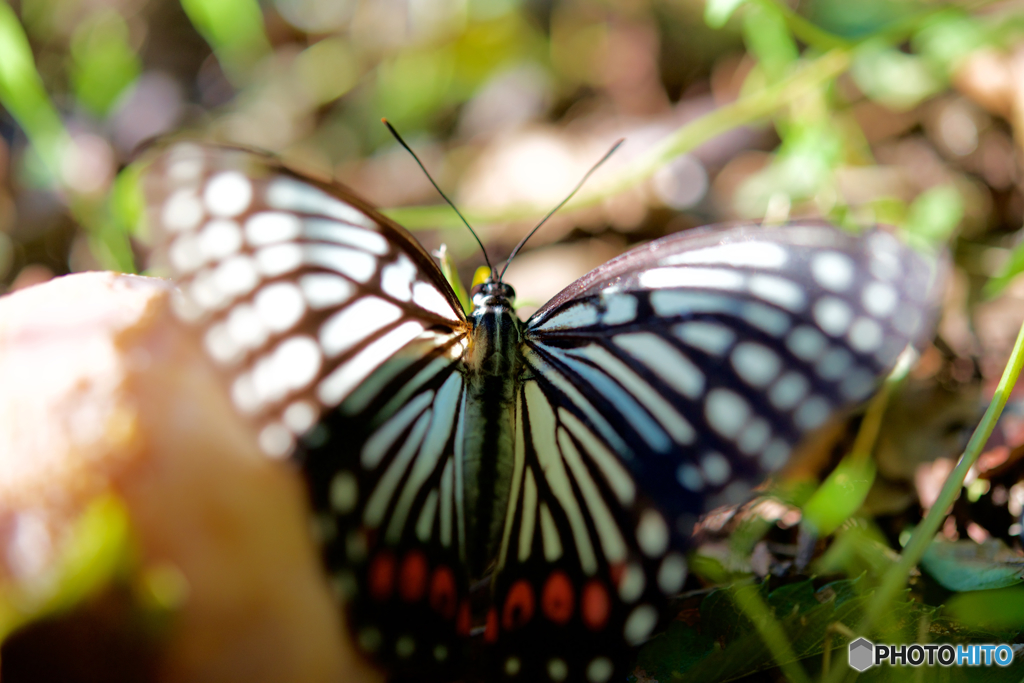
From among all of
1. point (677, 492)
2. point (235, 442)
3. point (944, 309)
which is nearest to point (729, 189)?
point (944, 309)

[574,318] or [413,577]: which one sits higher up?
[574,318]

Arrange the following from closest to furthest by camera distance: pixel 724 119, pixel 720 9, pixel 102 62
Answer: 1. pixel 720 9
2. pixel 724 119
3. pixel 102 62

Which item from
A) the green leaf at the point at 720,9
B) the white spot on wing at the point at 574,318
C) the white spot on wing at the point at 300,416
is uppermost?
the green leaf at the point at 720,9

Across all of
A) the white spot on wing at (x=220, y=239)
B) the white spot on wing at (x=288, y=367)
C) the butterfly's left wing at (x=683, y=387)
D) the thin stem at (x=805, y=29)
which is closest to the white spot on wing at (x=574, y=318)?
the butterfly's left wing at (x=683, y=387)

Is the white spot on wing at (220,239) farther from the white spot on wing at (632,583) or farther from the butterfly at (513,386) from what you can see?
the white spot on wing at (632,583)

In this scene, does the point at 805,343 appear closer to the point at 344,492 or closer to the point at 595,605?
the point at 595,605

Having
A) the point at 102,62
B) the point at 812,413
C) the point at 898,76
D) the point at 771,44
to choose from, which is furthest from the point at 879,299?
the point at 102,62
